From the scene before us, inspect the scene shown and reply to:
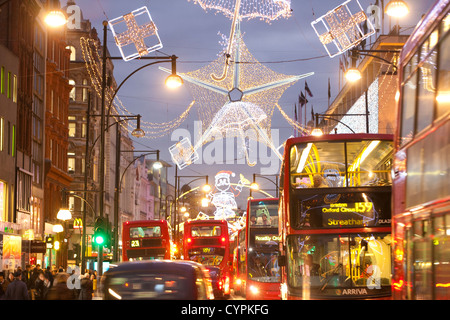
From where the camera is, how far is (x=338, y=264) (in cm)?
1822

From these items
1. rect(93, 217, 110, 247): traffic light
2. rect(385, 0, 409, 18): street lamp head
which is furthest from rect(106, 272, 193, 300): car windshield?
rect(93, 217, 110, 247): traffic light

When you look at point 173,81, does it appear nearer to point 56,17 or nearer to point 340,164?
point 56,17

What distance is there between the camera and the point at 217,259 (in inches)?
1731

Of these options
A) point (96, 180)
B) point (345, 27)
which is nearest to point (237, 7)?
point (345, 27)

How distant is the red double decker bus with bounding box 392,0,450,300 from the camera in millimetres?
9680

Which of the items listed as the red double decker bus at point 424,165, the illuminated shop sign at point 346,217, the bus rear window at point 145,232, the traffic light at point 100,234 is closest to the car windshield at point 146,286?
the red double decker bus at point 424,165

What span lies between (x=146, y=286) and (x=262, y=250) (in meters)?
22.0

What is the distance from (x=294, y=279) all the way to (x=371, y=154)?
10.4 ft

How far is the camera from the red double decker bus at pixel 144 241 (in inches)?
1663

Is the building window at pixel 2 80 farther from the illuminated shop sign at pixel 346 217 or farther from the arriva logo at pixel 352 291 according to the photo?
the arriva logo at pixel 352 291

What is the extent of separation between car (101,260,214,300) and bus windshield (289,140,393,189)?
586cm

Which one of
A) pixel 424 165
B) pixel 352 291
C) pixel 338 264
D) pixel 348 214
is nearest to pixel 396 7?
pixel 348 214

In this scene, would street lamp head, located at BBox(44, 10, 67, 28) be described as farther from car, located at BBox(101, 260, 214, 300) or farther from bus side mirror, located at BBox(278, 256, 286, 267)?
car, located at BBox(101, 260, 214, 300)

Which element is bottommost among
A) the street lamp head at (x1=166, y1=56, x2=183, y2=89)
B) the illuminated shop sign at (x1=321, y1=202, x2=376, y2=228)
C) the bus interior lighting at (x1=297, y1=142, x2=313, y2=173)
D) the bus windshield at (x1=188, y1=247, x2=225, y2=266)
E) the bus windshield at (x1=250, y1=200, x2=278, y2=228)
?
the bus windshield at (x1=188, y1=247, x2=225, y2=266)
